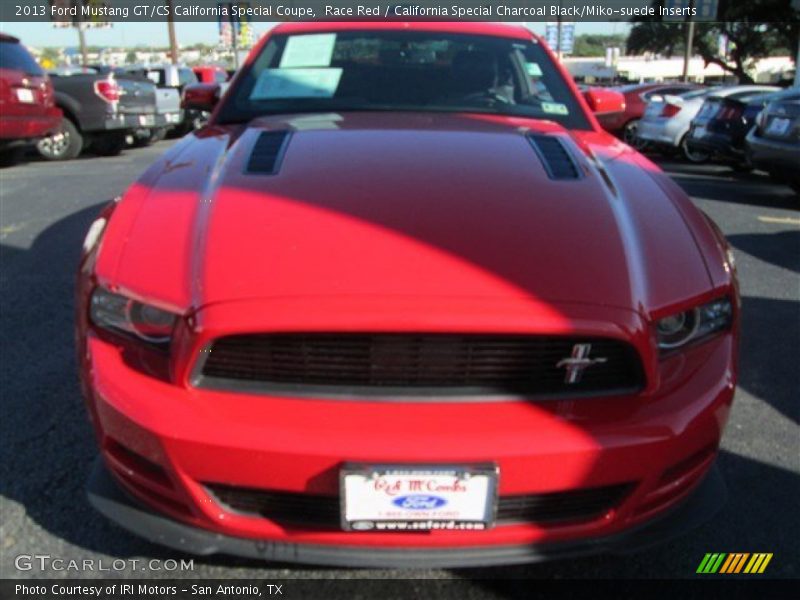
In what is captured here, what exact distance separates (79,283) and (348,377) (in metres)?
0.78

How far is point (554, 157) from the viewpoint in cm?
245

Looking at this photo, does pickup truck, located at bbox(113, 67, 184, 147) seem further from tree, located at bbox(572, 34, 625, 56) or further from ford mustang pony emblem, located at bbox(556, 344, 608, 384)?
tree, located at bbox(572, 34, 625, 56)

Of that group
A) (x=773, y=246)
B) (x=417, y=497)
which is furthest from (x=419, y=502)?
(x=773, y=246)

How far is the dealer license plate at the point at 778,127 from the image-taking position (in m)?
7.62

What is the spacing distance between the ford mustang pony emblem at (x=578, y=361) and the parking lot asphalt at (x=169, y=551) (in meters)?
0.73

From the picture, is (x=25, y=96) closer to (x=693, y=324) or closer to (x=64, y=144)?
(x=64, y=144)

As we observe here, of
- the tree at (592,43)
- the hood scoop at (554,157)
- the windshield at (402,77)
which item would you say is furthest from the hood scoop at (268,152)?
the tree at (592,43)

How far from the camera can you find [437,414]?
1.68m

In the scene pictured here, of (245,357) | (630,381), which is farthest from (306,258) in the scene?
(630,381)

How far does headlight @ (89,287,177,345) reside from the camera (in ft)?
5.98

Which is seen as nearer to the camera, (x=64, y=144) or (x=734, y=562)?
(x=734, y=562)

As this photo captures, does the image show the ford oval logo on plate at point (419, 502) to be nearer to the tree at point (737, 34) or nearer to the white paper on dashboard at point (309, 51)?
the white paper on dashboard at point (309, 51)

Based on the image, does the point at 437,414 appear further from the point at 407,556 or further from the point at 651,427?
the point at 651,427

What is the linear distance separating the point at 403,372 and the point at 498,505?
371 mm
